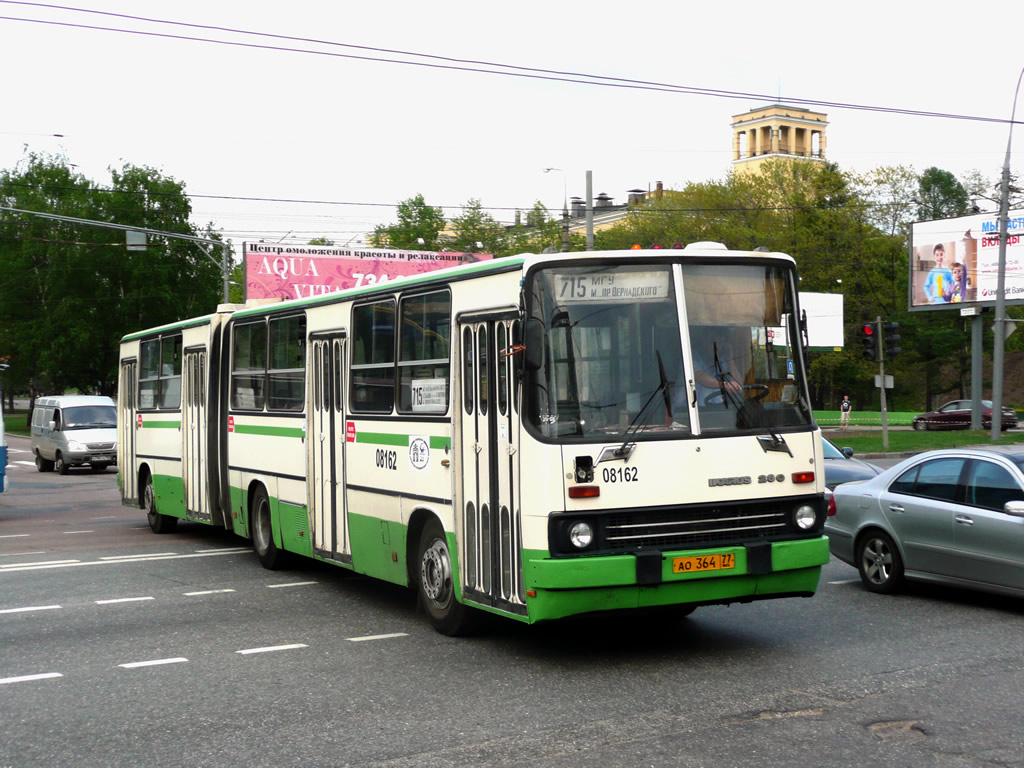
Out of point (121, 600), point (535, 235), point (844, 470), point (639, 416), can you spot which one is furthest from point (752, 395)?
point (535, 235)

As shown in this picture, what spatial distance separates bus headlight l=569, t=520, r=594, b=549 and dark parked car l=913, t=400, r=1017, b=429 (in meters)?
50.8

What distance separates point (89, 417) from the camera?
35031 millimetres

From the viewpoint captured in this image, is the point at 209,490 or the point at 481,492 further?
the point at 209,490

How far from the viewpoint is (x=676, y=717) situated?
22.9ft

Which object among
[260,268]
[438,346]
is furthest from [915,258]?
[438,346]

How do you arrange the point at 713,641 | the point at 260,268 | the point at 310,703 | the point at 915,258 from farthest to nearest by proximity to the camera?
1. the point at 915,258
2. the point at 260,268
3. the point at 713,641
4. the point at 310,703

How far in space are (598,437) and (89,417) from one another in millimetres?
29528

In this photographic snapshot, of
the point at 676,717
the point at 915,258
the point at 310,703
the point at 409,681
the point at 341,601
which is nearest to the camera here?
the point at 676,717

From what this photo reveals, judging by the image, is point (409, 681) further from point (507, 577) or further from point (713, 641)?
point (713, 641)

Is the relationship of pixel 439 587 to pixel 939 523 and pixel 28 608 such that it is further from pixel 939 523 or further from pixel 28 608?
pixel 939 523

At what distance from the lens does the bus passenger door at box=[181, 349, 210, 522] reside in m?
15.8

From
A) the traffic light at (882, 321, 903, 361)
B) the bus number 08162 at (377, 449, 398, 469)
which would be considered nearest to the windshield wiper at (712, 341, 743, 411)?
the bus number 08162 at (377, 449, 398, 469)

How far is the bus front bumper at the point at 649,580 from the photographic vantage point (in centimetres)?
805

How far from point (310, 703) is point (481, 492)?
2138mm
